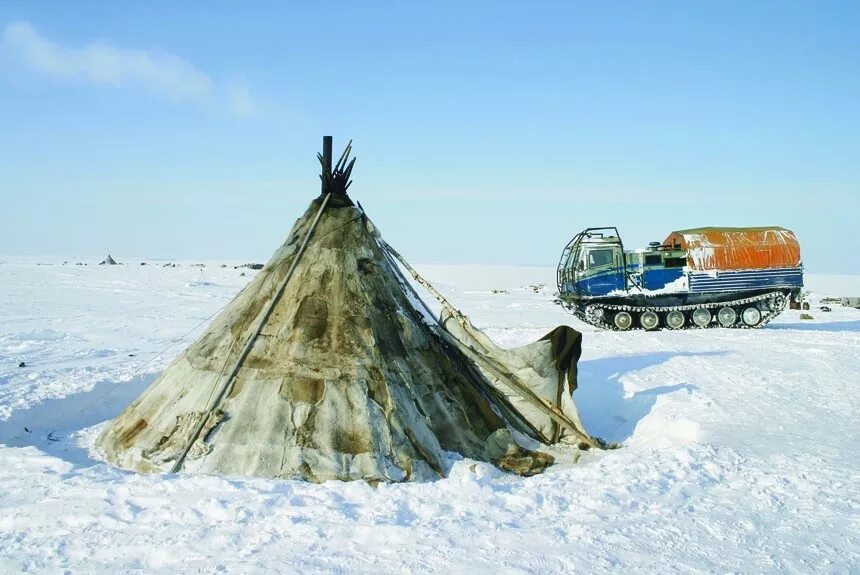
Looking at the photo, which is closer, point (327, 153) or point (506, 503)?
point (506, 503)

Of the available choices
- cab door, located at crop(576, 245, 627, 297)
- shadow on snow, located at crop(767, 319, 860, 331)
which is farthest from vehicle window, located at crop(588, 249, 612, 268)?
shadow on snow, located at crop(767, 319, 860, 331)

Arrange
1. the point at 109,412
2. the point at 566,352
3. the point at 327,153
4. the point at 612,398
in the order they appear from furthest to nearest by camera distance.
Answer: the point at 612,398, the point at 109,412, the point at 566,352, the point at 327,153

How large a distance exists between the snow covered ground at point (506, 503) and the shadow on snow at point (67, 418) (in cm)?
3

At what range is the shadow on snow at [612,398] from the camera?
10.5 metres

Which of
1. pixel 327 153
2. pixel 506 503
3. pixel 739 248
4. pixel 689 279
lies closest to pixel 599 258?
pixel 689 279

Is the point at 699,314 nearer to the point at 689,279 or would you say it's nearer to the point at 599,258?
the point at 689,279

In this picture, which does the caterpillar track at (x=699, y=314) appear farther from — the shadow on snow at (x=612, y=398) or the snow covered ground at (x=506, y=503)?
the snow covered ground at (x=506, y=503)

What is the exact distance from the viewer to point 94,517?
5.52 m

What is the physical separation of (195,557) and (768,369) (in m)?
12.7

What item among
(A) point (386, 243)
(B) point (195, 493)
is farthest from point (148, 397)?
(A) point (386, 243)

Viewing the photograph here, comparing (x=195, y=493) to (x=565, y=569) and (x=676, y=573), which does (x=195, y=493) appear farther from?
(x=676, y=573)

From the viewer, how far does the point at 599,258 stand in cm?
2297

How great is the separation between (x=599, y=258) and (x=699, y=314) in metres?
3.88

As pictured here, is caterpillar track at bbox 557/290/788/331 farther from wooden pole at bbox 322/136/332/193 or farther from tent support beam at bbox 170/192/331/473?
tent support beam at bbox 170/192/331/473
